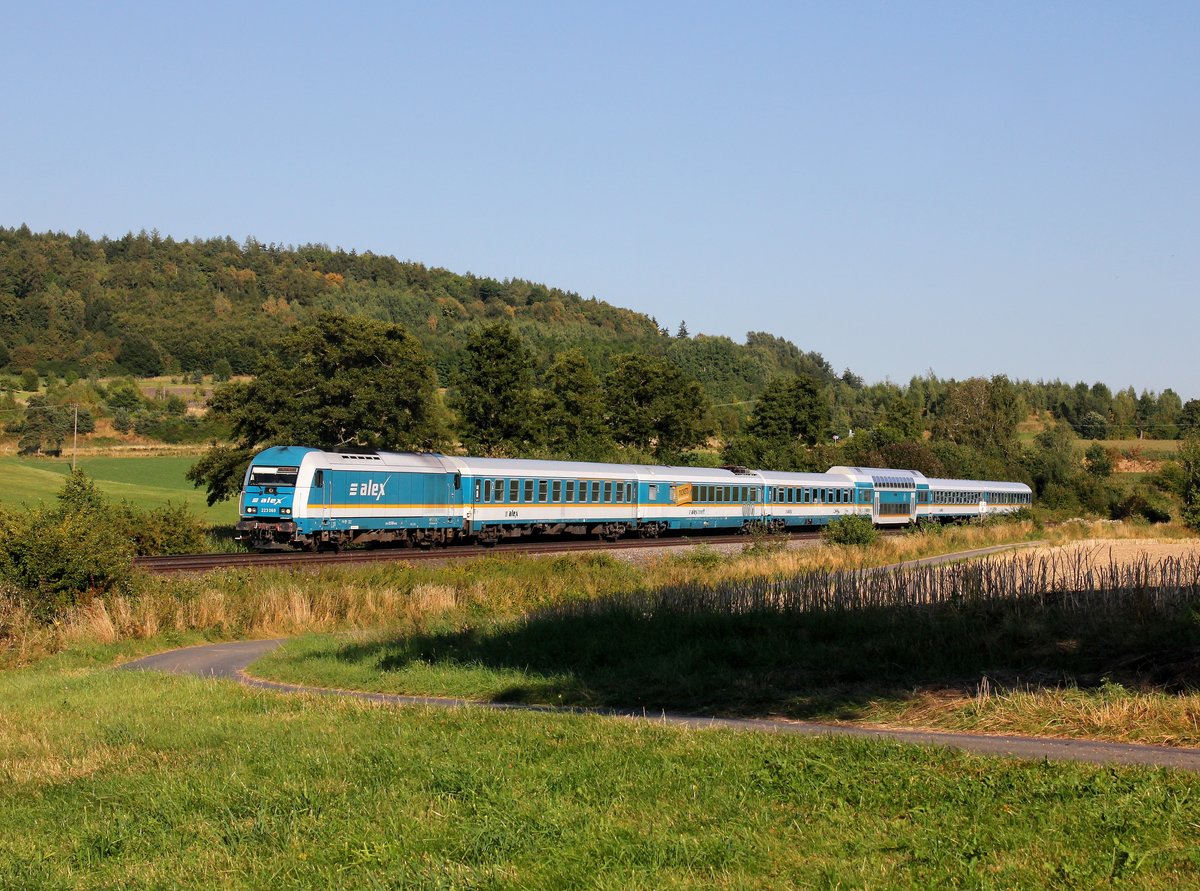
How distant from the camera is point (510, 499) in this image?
45406 millimetres

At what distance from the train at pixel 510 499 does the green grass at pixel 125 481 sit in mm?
28179

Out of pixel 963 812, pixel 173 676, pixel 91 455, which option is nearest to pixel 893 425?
pixel 91 455

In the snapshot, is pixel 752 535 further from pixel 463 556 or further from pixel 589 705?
pixel 589 705

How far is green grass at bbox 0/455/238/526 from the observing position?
7900 cm

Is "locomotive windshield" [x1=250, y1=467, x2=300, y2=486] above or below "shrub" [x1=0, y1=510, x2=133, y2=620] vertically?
above

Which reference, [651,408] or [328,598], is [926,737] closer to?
[328,598]

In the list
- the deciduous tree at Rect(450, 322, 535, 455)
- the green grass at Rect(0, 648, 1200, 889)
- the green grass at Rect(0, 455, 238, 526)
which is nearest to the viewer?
the green grass at Rect(0, 648, 1200, 889)

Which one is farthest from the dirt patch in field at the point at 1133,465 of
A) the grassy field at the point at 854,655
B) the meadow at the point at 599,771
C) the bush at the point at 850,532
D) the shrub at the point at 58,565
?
the meadow at the point at 599,771

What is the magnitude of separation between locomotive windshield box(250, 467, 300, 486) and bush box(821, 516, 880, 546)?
870 inches

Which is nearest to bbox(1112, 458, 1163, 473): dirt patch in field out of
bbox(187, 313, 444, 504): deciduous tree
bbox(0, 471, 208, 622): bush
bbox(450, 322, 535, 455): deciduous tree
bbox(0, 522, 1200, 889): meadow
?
bbox(450, 322, 535, 455): deciduous tree

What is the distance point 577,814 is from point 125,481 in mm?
100329

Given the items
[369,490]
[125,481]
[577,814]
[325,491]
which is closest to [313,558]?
[325,491]

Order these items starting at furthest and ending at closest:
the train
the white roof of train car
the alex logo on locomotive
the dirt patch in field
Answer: the dirt patch in field
the white roof of train car
the alex logo on locomotive
the train

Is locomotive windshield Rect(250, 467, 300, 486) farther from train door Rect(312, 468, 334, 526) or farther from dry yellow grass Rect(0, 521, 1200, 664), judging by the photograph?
dry yellow grass Rect(0, 521, 1200, 664)
